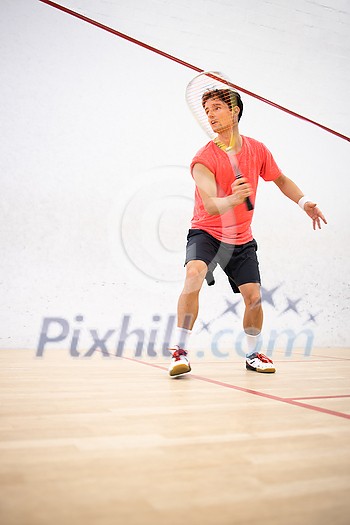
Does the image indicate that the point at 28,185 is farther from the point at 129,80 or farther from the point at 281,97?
the point at 281,97

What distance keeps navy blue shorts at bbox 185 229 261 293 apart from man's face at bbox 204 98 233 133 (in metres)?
0.39

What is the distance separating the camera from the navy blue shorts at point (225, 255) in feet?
6.02

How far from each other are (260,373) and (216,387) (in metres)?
0.46

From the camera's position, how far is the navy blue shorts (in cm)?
183

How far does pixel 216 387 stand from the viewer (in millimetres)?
1507

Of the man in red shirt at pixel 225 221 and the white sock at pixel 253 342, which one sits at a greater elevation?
the man in red shirt at pixel 225 221

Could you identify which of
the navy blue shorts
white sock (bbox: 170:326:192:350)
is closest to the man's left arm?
the navy blue shorts

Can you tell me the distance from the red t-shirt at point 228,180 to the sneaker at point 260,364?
17.1 inches

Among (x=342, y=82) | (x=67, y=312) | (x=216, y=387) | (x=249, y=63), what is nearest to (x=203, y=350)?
(x=67, y=312)

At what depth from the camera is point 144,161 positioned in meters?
3.08

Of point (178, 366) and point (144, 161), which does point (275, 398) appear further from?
point (144, 161)

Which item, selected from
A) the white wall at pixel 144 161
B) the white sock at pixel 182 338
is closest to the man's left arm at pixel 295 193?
the white sock at pixel 182 338

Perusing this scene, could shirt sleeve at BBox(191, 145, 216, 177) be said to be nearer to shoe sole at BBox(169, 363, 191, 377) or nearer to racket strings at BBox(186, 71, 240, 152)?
racket strings at BBox(186, 71, 240, 152)

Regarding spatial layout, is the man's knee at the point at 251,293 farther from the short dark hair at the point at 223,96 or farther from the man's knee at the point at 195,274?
the short dark hair at the point at 223,96
